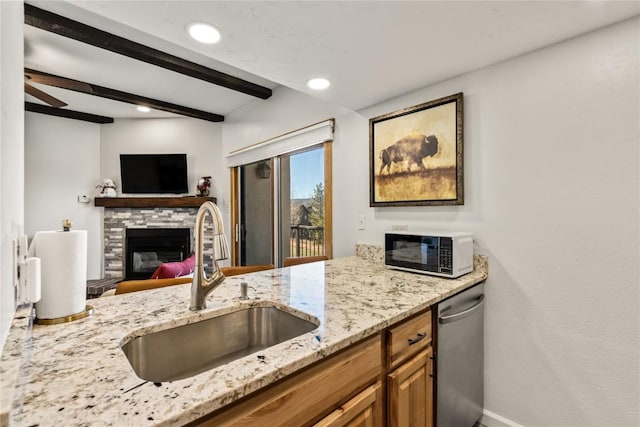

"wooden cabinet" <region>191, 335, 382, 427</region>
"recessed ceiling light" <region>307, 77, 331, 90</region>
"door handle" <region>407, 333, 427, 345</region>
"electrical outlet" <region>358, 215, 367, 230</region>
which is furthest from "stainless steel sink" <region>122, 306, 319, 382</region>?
"recessed ceiling light" <region>307, 77, 331, 90</region>

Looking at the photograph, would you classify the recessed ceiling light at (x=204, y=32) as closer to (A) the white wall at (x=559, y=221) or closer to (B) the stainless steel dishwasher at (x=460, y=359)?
(A) the white wall at (x=559, y=221)

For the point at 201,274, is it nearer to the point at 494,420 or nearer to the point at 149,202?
the point at 494,420

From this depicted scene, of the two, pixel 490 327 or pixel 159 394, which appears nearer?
pixel 159 394

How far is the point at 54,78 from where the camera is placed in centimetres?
244

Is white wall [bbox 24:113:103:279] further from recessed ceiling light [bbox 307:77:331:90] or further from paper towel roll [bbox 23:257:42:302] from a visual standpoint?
paper towel roll [bbox 23:257:42:302]

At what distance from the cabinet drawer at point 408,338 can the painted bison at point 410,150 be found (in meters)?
1.05

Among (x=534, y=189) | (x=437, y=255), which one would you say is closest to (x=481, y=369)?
(x=437, y=255)

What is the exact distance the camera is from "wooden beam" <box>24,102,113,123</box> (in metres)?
3.75

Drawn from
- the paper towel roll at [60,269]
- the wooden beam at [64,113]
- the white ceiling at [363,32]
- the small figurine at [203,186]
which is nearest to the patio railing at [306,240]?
the white ceiling at [363,32]

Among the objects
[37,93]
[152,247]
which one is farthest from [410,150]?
[152,247]

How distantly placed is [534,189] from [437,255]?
60cm

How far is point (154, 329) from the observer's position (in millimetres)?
973

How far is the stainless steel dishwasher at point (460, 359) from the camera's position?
53.0 inches

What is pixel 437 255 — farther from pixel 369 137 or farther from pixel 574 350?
pixel 369 137
